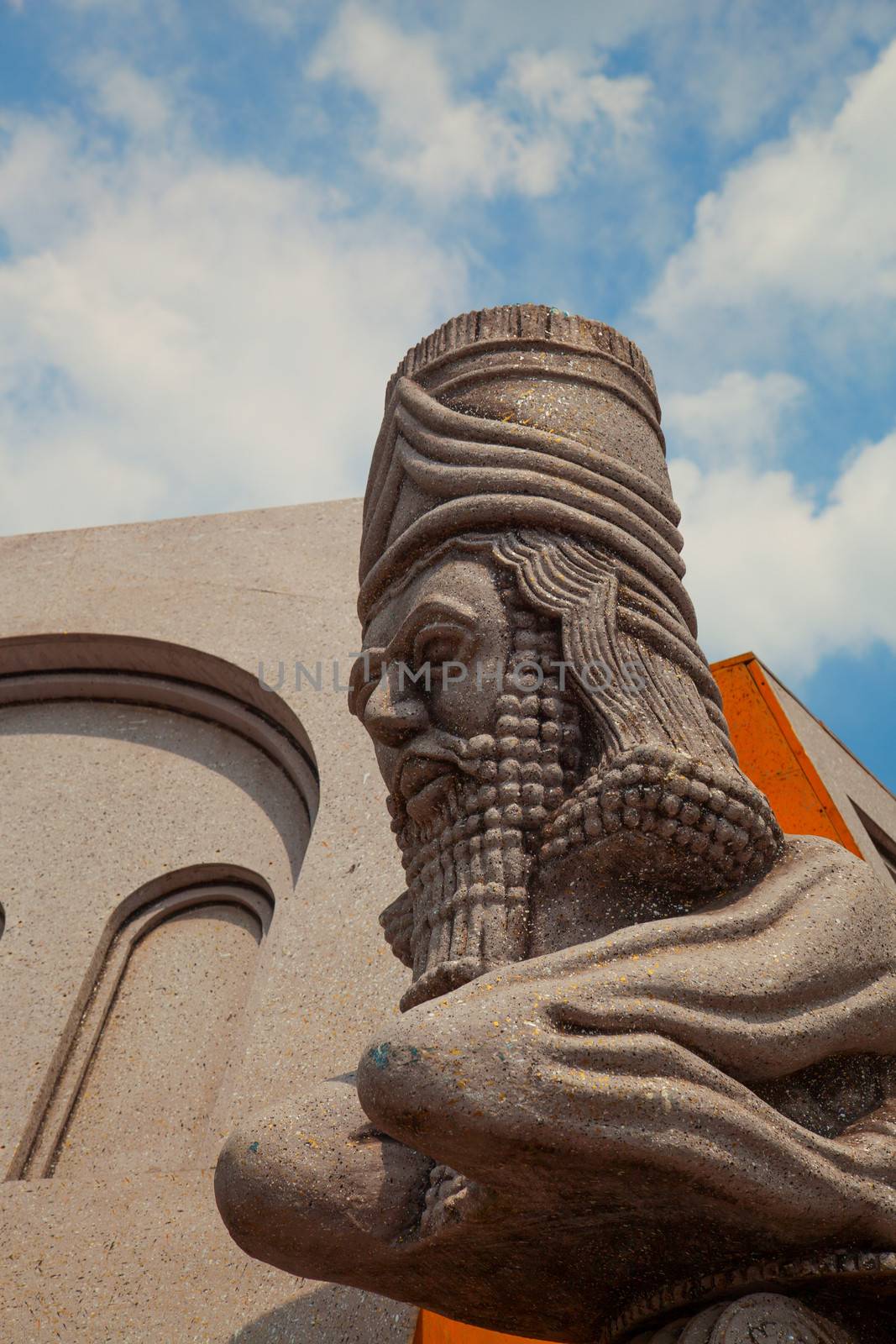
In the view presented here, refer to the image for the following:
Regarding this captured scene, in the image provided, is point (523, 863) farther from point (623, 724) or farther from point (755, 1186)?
point (755, 1186)

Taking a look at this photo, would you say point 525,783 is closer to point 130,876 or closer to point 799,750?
point 799,750

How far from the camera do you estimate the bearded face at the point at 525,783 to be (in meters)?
1.78

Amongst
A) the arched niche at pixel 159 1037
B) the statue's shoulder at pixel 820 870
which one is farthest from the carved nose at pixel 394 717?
the arched niche at pixel 159 1037

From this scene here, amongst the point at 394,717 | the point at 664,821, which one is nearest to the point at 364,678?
the point at 394,717

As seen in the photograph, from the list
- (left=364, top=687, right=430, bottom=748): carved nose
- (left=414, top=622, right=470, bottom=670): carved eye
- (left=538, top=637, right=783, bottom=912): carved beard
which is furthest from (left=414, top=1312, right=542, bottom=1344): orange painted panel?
(left=414, top=622, right=470, bottom=670): carved eye

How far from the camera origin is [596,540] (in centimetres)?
217

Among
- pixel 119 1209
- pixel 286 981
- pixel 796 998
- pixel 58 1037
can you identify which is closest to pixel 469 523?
pixel 796 998

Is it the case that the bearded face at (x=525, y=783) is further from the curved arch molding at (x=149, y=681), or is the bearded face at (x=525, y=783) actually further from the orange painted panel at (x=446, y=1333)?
the curved arch molding at (x=149, y=681)

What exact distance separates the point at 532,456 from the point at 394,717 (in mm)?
615

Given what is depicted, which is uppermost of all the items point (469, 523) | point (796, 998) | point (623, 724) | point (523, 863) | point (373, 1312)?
point (469, 523)

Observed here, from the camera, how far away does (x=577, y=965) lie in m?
1.55

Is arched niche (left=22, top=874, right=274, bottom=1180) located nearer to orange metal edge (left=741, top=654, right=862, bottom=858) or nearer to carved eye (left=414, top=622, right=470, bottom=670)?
carved eye (left=414, top=622, right=470, bottom=670)

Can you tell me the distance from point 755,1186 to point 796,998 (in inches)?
10.7

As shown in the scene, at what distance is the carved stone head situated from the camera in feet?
5.91
